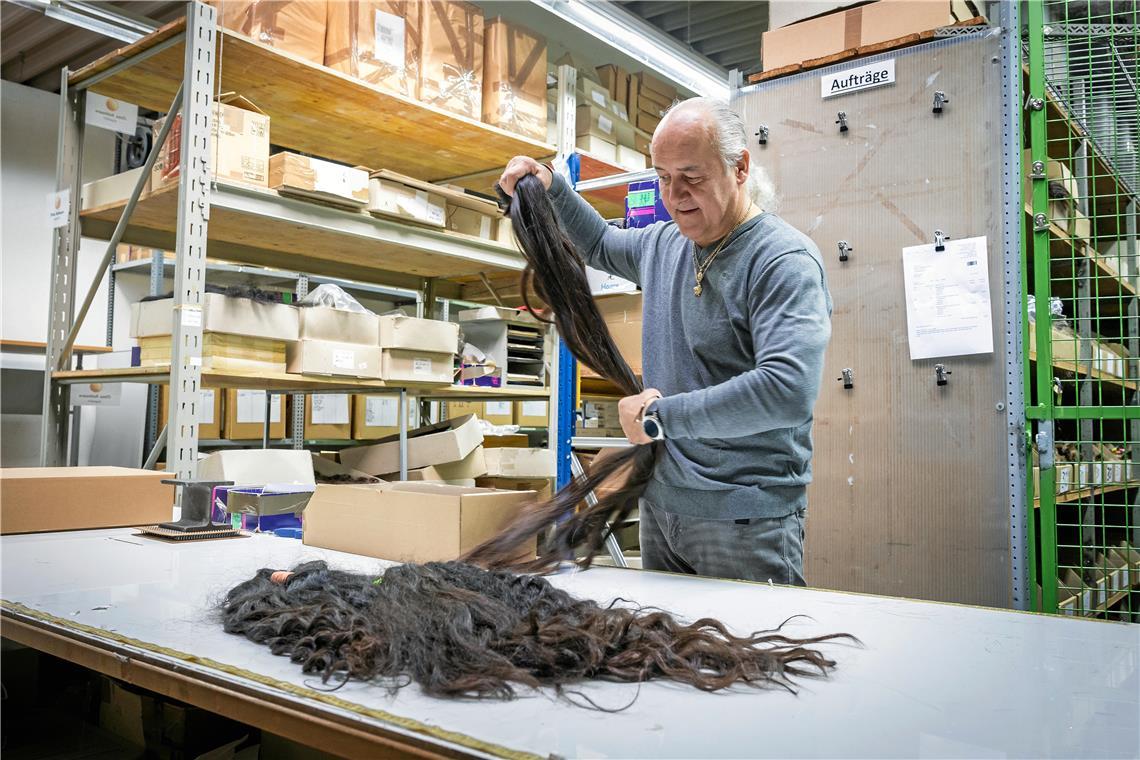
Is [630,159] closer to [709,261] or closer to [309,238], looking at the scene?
[309,238]

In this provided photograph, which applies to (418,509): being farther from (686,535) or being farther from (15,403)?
(15,403)

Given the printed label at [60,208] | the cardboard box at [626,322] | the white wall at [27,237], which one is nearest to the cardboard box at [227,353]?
the printed label at [60,208]

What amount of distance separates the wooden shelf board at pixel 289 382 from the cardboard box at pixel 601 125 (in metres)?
1.25

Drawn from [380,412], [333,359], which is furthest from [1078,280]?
[380,412]

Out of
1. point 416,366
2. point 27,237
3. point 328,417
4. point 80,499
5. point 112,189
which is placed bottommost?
point 80,499

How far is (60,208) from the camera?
2.86 meters

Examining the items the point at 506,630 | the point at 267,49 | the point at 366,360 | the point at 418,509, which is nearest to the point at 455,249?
the point at 366,360

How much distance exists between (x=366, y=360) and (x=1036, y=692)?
2582mm

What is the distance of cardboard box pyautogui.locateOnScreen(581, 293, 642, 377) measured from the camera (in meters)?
2.74

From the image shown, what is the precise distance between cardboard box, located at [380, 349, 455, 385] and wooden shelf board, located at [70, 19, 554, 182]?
2.95 feet

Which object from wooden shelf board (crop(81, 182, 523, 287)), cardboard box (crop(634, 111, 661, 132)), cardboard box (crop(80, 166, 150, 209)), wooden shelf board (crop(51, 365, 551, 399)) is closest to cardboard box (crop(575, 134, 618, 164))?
cardboard box (crop(634, 111, 661, 132))

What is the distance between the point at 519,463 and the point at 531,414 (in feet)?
6.30

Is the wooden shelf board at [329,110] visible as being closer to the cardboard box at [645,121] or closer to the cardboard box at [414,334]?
the cardboard box at [414,334]

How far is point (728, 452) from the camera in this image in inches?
59.1
